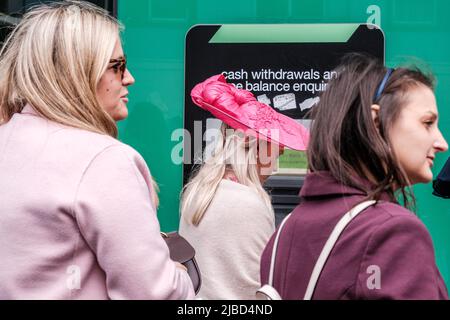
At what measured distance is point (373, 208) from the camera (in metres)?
1.51

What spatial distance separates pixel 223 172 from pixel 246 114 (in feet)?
1.01

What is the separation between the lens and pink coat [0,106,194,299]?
159 cm

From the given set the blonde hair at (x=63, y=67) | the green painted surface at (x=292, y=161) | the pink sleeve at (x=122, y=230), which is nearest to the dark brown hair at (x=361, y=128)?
the pink sleeve at (x=122, y=230)

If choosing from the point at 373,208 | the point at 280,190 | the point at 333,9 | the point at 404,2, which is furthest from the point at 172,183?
the point at 373,208

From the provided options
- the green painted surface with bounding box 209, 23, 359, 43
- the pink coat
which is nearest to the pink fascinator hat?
the green painted surface with bounding box 209, 23, 359, 43

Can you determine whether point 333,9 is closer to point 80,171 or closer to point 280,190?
point 280,190

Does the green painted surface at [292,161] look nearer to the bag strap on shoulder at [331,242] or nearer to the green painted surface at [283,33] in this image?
the green painted surface at [283,33]

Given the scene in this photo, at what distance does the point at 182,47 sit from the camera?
339 cm

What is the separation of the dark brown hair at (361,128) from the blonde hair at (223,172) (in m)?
1.11

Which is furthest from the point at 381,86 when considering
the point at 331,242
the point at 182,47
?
the point at 182,47

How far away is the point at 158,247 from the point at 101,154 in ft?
0.73

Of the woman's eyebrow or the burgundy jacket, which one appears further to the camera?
the woman's eyebrow

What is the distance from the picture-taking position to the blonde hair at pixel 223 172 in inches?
110

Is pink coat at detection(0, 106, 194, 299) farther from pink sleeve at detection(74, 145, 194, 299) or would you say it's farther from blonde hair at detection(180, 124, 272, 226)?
blonde hair at detection(180, 124, 272, 226)
